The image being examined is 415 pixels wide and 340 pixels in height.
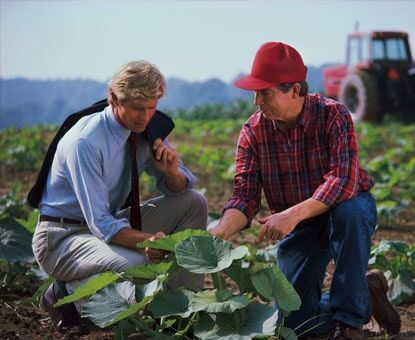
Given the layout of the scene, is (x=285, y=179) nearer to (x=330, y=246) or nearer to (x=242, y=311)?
(x=330, y=246)

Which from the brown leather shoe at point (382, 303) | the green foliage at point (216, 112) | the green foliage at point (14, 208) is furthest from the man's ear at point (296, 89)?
the green foliage at point (216, 112)

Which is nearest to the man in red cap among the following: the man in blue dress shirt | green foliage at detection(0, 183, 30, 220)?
the man in blue dress shirt

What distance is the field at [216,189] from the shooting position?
3404 millimetres

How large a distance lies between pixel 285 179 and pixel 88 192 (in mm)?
778

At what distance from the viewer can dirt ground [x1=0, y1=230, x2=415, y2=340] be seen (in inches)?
119

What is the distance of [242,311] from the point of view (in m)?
2.61

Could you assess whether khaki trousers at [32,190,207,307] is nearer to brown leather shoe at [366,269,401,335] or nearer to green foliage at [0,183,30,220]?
brown leather shoe at [366,269,401,335]

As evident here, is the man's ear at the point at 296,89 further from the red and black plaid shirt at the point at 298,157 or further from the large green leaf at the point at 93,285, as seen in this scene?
the large green leaf at the point at 93,285

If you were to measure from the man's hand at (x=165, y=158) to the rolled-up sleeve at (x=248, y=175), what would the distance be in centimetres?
25

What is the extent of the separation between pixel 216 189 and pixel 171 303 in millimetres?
4288

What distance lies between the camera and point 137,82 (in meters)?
2.88

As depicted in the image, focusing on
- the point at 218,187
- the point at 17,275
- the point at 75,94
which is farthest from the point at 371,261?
the point at 75,94

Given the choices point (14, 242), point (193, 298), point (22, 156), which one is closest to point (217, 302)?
point (193, 298)

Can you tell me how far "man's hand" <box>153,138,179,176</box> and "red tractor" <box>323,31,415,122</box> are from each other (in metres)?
10.1
